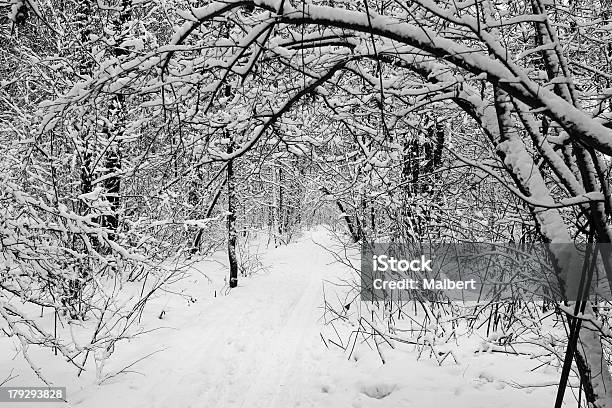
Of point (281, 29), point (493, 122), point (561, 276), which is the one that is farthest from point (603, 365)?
point (281, 29)

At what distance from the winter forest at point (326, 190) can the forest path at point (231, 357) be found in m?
0.04

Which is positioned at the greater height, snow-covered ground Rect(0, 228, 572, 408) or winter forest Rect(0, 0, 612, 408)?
winter forest Rect(0, 0, 612, 408)

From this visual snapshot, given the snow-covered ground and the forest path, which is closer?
the snow-covered ground

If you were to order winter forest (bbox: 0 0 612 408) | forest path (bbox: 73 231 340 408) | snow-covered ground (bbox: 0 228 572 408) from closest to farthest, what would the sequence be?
1. winter forest (bbox: 0 0 612 408)
2. snow-covered ground (bbox: 0 228 572 408)
3. forest path (bbox: 73 231 340 408)

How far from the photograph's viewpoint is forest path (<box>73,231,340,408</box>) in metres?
5.29

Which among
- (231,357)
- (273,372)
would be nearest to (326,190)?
(231,357)

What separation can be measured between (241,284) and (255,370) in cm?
667

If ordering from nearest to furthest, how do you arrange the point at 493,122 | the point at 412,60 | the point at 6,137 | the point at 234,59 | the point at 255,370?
the point at 234,59, the point at 412,60, the point at 493,122, the point at 255,370, the point at 6,137

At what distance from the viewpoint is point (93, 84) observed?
128 inches

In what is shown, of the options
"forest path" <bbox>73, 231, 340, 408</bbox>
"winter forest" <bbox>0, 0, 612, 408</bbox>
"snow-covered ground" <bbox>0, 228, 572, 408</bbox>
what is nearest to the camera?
"winter forest" <bbox>0, 0, 612, 408</bbox>

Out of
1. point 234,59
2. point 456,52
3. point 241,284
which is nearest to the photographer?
point 456,52

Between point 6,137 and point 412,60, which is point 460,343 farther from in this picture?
point 6,137

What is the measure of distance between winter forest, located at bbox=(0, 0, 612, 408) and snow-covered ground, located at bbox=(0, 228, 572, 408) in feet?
0.14

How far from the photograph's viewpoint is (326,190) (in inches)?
398
